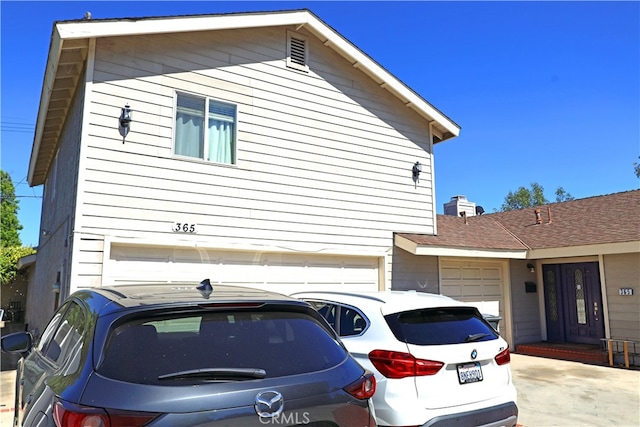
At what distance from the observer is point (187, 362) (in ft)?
6.82

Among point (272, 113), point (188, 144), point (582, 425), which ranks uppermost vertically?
point (272, 113)

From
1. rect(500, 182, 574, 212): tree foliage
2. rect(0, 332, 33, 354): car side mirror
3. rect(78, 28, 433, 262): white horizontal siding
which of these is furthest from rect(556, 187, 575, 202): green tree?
rect(0, 332, 33, 354): car side mirror

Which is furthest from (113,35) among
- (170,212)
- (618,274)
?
(618,274)

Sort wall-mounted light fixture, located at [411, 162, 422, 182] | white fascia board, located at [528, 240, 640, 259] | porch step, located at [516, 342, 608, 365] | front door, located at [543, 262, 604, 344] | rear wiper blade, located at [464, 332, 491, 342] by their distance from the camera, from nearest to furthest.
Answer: rear wiper blade, located at [464, 332, 491, 342], white fascia board, located at [528, 240, 640, 259], porch step, located at [516, 342, 608, 365], wall-mounted light fixture, located at [411, 162, 422, 182], front door, located at [543, 262, 604, 344]

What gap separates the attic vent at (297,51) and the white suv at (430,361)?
6.63m

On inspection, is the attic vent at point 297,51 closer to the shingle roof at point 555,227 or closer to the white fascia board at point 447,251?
the white fascia board at point 447,251

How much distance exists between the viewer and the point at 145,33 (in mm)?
7621

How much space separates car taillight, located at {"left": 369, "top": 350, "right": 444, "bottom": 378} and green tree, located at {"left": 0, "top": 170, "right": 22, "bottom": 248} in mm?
45177

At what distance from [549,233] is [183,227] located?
1070 centimetres

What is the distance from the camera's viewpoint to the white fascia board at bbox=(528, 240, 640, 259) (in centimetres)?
1025

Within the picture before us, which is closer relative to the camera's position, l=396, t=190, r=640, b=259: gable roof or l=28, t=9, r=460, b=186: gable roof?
l=28, t=9, r=460, b=186: gable roof

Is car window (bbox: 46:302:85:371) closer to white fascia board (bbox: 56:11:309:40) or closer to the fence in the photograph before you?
white fascia board (bbox: 56:11:309:40)

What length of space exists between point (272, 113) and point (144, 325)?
24.2ft

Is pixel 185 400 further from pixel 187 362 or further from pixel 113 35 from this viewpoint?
pixel 113 35
